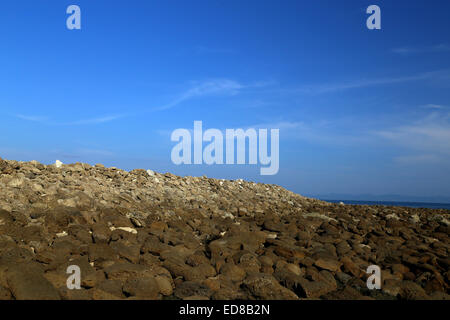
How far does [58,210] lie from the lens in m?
7.34

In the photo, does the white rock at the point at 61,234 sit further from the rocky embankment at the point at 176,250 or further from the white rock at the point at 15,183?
the white rock at the point at 15,183

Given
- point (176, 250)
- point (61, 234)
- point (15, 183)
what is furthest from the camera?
point (15, 183)

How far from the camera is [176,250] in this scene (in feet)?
20.9

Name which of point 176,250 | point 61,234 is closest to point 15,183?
point 61,234

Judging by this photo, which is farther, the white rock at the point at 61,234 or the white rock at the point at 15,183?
the white rock at the point at 15,183

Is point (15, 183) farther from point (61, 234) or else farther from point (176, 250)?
point (176, 250)

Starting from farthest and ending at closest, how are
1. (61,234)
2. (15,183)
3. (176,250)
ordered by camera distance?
(15,183) < (61,234) < (176,250)

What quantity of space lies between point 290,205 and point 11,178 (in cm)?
1117

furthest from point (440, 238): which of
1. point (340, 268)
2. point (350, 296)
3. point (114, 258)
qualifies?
point (114, 258)

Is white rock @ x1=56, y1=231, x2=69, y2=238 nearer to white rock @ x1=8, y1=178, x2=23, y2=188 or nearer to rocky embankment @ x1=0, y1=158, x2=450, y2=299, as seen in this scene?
rocky embankment @ x1=0, y1=158, x2=450, y2=299

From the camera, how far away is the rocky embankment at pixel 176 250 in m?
5.05

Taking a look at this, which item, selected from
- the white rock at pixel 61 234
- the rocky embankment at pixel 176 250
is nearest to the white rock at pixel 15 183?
the rocky embankment at pixel 176 250

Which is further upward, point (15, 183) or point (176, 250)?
point (15, 183)

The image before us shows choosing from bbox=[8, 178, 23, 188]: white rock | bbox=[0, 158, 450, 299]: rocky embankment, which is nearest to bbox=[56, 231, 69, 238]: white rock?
bbox=[0, 158, 450, 299]: rocky embankment
